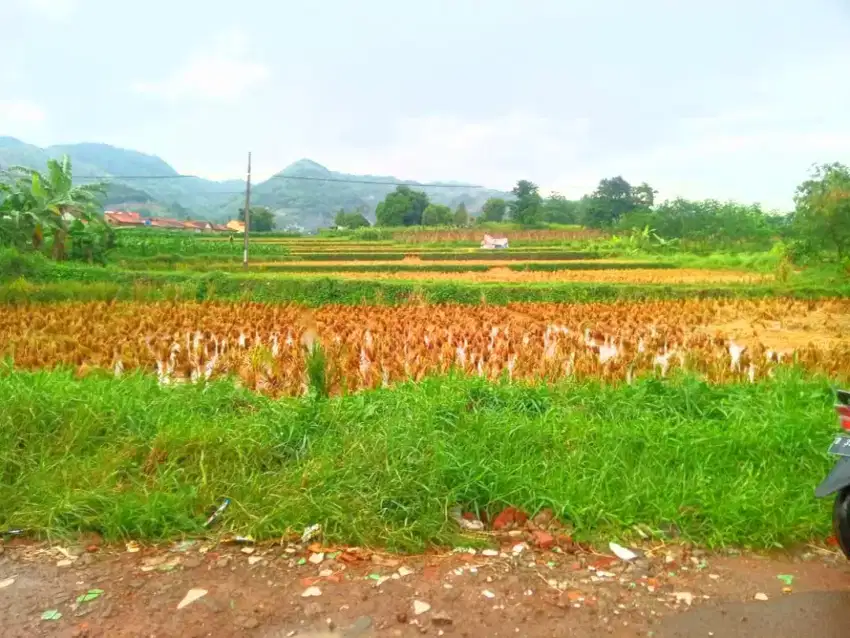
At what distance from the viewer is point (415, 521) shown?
3.85m

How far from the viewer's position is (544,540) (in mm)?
3783

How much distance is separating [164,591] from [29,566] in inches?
35.2

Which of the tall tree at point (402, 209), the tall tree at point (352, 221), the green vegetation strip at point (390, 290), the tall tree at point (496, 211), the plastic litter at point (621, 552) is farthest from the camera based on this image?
the tall tree at point (352, 221)

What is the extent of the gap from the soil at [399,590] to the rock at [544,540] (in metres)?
0.06

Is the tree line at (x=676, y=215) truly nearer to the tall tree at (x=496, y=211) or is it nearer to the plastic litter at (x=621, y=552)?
the tall tree at (x=496, y=211)

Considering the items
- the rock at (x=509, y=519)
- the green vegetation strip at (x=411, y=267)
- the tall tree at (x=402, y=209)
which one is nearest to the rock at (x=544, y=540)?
the rock at (x=509, y=519)

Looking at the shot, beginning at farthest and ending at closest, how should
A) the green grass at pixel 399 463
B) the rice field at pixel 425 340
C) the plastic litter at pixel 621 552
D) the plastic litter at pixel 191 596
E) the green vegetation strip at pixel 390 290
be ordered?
the green vegetation strip at pixel 390 290 < the rice field at pixel 425 340 < the green grass at pixel 399 463 < the plastic litter at pixel 621 552 < the plastic litter at pixel 191 596

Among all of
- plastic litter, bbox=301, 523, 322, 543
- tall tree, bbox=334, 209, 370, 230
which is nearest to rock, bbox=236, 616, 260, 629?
plastic litter, bbox=301, 523, 322, 543

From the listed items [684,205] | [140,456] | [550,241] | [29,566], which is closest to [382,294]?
[140,456]

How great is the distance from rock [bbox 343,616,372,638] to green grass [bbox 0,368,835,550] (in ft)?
2.37

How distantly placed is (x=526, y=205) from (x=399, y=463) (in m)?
60.0

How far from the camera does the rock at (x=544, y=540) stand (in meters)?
3.78

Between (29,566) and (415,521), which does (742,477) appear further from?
(29,566)

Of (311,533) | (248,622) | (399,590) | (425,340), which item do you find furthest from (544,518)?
(425,340)
